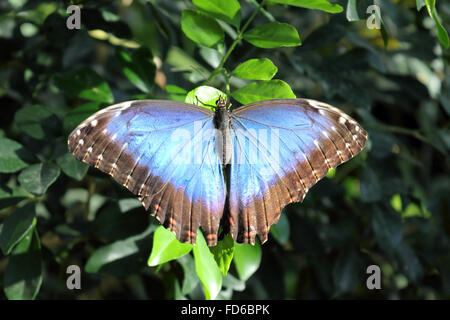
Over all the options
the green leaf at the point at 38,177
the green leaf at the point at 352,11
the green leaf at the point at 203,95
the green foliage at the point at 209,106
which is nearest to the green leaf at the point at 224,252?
the green foliage at the point at 209,106

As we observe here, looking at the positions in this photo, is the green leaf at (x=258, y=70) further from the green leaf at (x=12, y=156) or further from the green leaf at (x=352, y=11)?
the green leaf at (x=12, y=156)

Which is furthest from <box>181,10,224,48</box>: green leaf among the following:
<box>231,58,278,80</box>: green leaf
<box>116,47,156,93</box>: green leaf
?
<box>116,47,156,93</box>: green leaf

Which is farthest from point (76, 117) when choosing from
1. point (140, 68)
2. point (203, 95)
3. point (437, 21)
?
point (437, 21)

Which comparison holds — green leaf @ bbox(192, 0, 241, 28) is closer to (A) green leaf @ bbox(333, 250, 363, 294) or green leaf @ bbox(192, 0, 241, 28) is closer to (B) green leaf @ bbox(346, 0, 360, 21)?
(B) green leaf @ bbox(346, 0, 360, 21)

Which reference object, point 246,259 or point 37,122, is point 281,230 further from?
point 37,122

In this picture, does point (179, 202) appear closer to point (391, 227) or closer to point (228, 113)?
point (228, 113)

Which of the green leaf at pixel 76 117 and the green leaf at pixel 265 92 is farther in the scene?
the green leaf at pixel 76 117
